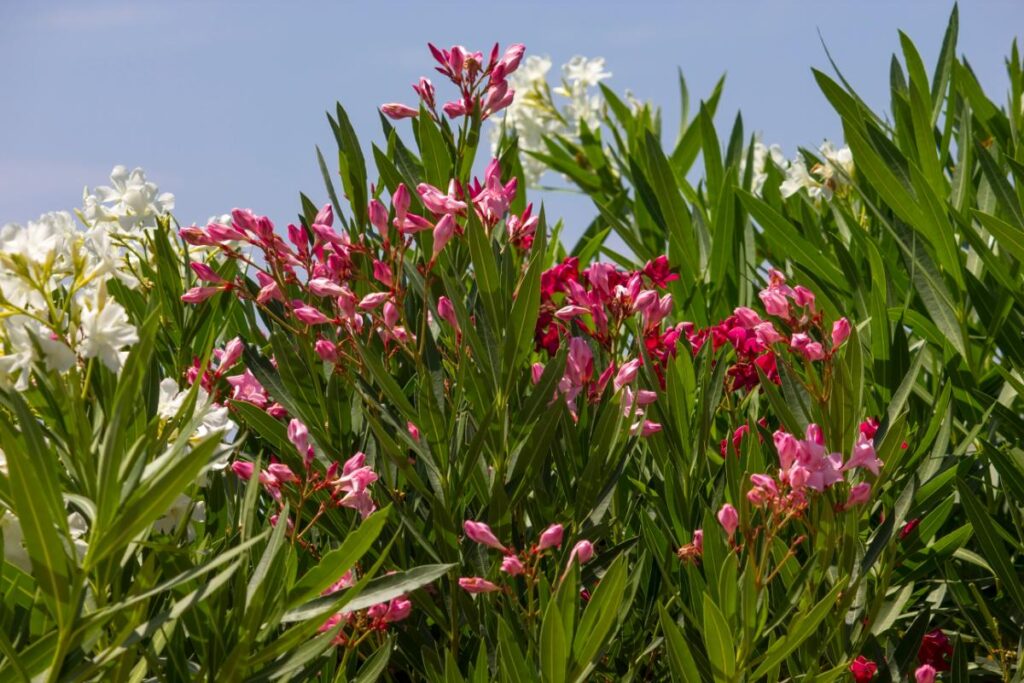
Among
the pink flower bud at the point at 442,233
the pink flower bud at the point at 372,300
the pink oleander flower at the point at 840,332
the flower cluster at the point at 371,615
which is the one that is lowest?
the flower cluster at the point at 371,615

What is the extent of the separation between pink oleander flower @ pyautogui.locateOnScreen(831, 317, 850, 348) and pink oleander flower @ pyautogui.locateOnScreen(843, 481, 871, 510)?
0.19m

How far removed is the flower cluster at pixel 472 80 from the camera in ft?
5.33

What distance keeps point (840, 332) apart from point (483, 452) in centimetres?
45

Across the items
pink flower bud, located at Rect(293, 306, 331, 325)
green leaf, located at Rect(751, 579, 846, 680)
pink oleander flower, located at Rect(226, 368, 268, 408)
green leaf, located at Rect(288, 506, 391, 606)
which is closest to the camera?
green leaf, located at Rect(288, 506, 391, 606)

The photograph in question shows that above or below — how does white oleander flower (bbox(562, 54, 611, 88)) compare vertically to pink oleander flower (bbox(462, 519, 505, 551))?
above

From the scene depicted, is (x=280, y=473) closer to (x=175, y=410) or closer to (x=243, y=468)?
(x=243, y=468)

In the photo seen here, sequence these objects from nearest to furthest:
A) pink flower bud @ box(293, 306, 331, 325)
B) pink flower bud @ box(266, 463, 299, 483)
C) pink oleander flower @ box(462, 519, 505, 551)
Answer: pink oleander flower @ box(462, 519, 505, 551) → pink flower bud @ box(266, 463, 299, 483) → pink flower bud @ box(293, 306, 331, 325)

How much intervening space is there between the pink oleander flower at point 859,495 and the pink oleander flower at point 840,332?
0.19m

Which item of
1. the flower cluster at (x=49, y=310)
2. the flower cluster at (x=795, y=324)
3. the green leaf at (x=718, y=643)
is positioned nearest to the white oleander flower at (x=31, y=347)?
the flower cluster at (x=49, y=310)

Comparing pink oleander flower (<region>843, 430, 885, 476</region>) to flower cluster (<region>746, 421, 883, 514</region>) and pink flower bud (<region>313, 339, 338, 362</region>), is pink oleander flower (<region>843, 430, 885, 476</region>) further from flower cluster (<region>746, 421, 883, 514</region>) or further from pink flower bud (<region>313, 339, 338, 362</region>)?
pink flower bud (<region>313, 339, 338, 362</region>)

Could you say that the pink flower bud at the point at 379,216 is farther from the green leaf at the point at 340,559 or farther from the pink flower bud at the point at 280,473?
the green leaf at the point at 340,559

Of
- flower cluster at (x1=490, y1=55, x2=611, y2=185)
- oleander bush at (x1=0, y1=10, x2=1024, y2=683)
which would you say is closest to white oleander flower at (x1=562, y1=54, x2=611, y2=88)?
flower cluster at (x1=490, y1=55, x2=611, y2=185)

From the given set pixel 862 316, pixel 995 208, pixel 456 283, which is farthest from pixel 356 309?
pixel 995 208

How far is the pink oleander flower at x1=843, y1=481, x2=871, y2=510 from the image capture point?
123 centimetres
